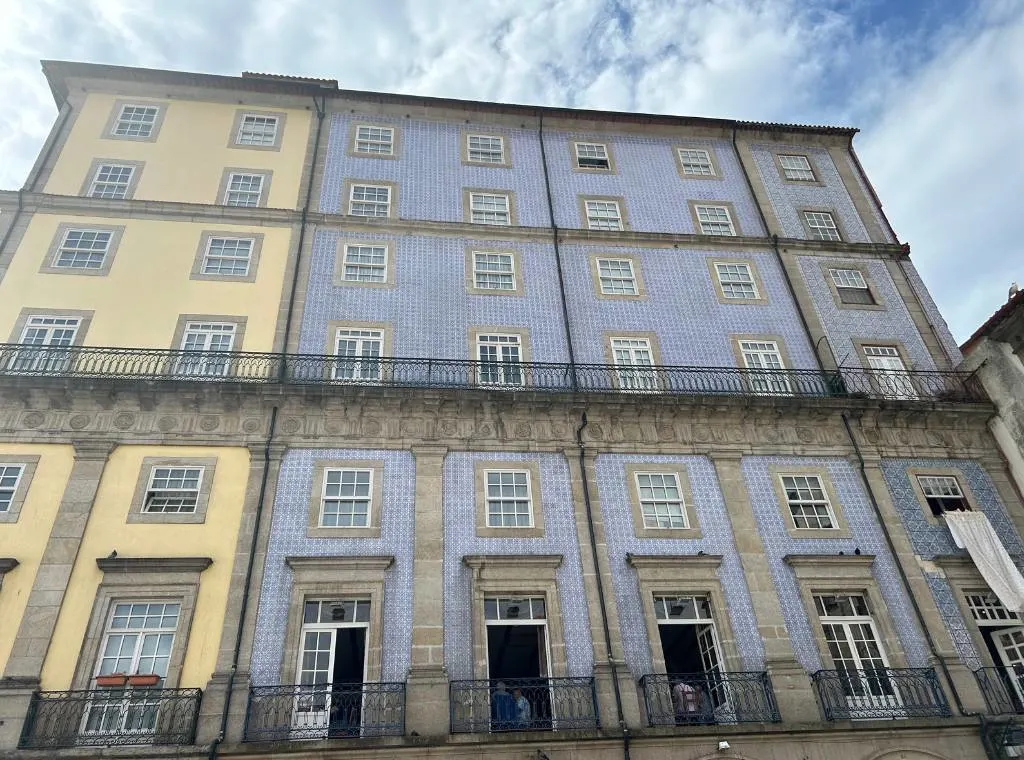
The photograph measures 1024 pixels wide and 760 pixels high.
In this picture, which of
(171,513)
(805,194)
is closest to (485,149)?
(805,194)

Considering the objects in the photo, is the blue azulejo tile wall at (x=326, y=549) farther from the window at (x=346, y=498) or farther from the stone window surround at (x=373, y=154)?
the stone window surround at (x=373, y=154)

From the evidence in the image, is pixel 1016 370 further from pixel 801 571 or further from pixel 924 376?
pixel 801 571

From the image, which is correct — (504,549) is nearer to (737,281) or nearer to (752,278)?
(737,281)

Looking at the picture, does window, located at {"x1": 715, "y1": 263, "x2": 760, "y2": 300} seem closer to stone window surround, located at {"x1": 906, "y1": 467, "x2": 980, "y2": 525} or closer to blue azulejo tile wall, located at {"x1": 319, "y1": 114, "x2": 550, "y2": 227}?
blue azulejo tile wall, located at {"x1": 319, "y1": 114, "x2": 550, "y2": 227}

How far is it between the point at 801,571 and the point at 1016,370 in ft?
24.8

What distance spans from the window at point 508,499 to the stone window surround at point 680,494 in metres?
2.17

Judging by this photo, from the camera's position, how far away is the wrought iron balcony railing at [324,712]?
1185 centimetres

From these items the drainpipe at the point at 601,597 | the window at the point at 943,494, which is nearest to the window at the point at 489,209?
the drainpipe at the point at 601,597

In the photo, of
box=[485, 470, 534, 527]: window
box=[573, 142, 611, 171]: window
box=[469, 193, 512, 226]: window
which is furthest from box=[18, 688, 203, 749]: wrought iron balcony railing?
box=[573, 142, 611, 171]: window

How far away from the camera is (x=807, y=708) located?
13023mm

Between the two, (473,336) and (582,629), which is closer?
(582,629)

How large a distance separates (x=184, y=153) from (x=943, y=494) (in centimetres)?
2130

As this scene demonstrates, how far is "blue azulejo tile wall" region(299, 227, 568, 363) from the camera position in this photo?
17438 mm

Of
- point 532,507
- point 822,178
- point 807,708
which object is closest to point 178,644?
point 532,507
